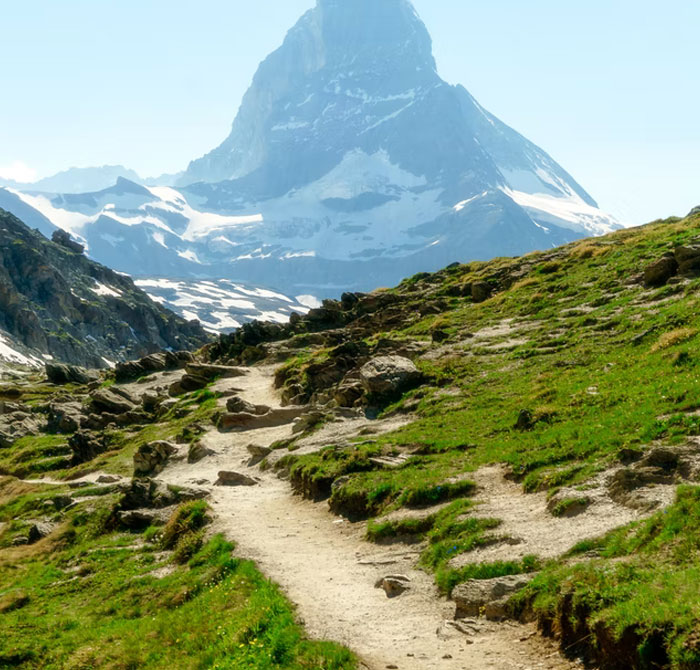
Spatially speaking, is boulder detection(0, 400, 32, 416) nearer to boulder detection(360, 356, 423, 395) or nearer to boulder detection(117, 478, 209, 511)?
boulder detection(360, 356, 423, 395)

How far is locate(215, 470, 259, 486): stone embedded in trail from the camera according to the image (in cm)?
3431

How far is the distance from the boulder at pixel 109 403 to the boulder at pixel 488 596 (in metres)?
51.9

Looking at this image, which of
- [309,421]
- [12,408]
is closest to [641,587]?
[309,421]

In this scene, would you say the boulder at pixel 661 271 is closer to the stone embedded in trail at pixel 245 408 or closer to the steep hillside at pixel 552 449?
the steep hillside at pixel 552 449

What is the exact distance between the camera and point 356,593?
17.9 m

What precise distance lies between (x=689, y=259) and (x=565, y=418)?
22105 millimetres

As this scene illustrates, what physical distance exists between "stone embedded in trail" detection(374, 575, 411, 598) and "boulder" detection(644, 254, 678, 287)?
31.7 metres

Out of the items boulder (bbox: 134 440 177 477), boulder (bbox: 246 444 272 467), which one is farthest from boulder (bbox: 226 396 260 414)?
boulder (bbox: 246 444 272 467)

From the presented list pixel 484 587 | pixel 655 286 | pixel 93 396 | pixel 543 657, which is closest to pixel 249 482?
pixel 484 587

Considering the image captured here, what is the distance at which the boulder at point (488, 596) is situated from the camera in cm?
1476

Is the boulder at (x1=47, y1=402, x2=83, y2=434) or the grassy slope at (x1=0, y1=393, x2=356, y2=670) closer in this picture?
the grassy slope at (x1=0, y1=393, x2=356, y2=670)

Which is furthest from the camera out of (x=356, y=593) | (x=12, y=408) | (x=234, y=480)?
(x=12, y=408)

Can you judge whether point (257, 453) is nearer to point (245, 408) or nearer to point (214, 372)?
point (245, 408)

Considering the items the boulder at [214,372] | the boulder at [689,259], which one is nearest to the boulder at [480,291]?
the boulder at [214,372]
